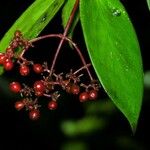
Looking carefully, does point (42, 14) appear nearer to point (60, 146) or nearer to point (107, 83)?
point (107, 83)

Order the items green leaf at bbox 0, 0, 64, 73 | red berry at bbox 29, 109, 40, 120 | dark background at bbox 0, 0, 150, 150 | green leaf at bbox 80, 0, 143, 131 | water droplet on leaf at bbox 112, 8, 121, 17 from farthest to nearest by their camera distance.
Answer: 1. dark background at bbox 0, 0, 150, 150
2. red berry at bbox 29, 109, 40, 120
3. green leaf at bbox 0, 0, 64, 73
4. water droplet on leaf at bbox 112, 8, 121, 17
5. green leaf at bbox 80, 0, 143, 131

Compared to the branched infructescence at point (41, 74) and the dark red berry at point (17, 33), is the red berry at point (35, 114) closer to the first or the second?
the branched infructescence at point (41, 74)

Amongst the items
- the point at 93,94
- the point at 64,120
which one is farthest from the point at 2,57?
the point at 64,120

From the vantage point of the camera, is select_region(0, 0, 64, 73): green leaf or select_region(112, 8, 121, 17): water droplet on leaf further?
select_region(0, 0, 64, 73): green leaf

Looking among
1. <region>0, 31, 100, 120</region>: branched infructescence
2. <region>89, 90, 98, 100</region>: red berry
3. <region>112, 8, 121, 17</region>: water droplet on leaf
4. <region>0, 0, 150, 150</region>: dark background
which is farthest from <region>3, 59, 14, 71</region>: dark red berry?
<region>0, 0, 150, 150</region>: dark background

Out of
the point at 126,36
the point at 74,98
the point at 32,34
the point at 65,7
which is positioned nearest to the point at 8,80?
the point at 74,98

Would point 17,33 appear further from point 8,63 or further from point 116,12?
point 116,12

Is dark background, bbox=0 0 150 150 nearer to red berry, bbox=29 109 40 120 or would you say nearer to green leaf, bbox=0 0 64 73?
red berry, bbox=29 109 40 120
